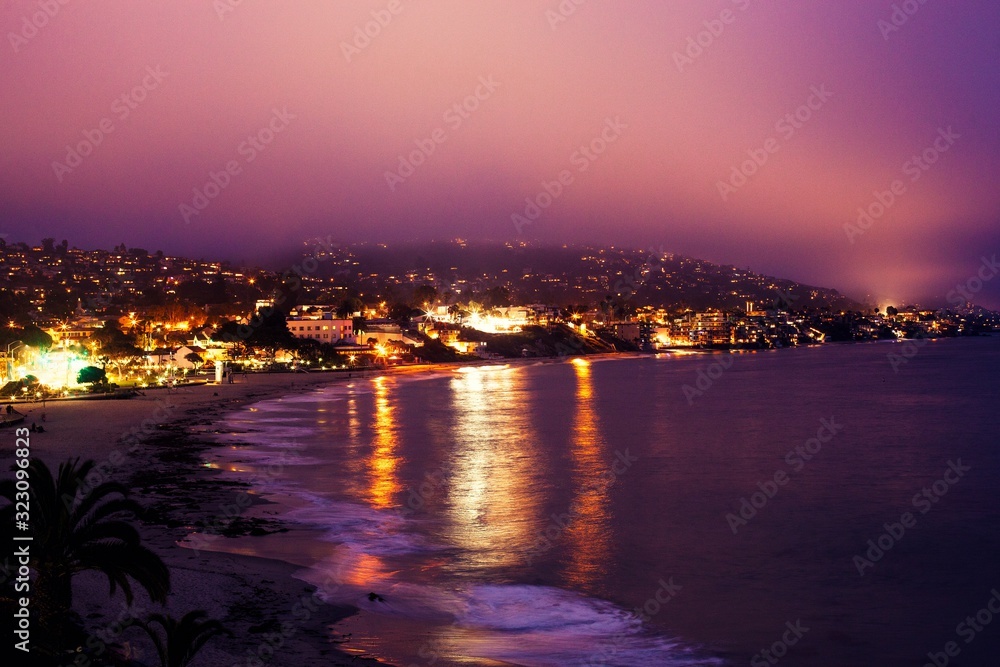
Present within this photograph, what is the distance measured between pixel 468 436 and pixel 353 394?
24971mm

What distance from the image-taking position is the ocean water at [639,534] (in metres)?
12.9

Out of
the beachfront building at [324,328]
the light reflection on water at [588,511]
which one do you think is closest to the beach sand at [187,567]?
the light reflection on water at [588,511]

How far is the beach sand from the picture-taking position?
1077 centimetres

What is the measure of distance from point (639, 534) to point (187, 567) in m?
9.99

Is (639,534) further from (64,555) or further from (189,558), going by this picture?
(64,555)

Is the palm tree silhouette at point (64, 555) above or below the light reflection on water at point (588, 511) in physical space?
above

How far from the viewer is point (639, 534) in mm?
19875

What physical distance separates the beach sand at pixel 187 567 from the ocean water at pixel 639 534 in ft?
2.38

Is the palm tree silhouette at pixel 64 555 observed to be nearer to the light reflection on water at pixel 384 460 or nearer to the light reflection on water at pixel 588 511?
the light reflection on water at pixel 588 511

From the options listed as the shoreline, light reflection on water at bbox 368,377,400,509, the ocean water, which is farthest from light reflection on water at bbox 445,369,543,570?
the shoreline

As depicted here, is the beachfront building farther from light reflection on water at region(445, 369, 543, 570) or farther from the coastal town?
light reflection on water at region(445, 369, 543, 570)

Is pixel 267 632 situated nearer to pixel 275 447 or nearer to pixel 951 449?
pixel 275 447

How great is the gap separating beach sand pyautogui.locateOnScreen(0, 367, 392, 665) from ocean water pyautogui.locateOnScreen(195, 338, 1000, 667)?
0.72 meters

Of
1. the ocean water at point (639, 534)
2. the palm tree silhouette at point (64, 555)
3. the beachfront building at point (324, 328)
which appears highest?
the beachfront building at point (324, 328)
